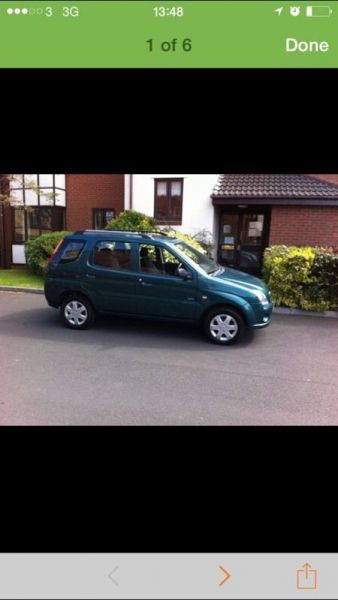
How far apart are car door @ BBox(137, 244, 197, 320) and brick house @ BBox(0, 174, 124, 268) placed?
7.34 meters

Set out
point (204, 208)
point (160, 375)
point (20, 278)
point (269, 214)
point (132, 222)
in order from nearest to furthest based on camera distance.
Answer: point (160, 375), point (132, 222), point (20, 278), point (269, 214), point (204, 208)

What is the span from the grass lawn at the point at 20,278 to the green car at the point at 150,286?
135 inches

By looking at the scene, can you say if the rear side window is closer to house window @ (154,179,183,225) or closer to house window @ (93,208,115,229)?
house window @ (154,179,183,225)

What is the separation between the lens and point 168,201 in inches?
427

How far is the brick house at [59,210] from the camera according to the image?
40.7ft

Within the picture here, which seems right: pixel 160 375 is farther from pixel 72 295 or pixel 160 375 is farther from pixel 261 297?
pixel 72 295

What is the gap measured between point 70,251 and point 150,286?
1.50 m

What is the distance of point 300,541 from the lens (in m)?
1.06

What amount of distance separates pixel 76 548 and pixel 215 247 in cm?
1032

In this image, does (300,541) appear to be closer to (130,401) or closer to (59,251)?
(130,401)

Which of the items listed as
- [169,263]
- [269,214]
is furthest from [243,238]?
[169,263]

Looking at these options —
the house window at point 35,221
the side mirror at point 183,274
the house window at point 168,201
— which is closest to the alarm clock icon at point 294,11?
the side mirror at point 183,274

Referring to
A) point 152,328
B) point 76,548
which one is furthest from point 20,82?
point 152,328

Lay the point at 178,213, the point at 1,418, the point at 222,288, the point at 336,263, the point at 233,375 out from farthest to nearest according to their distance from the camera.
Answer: the point at 178,213 → the point at 336,263 → the point at 222,288 → the point at 233,375 → the point at 1,418
